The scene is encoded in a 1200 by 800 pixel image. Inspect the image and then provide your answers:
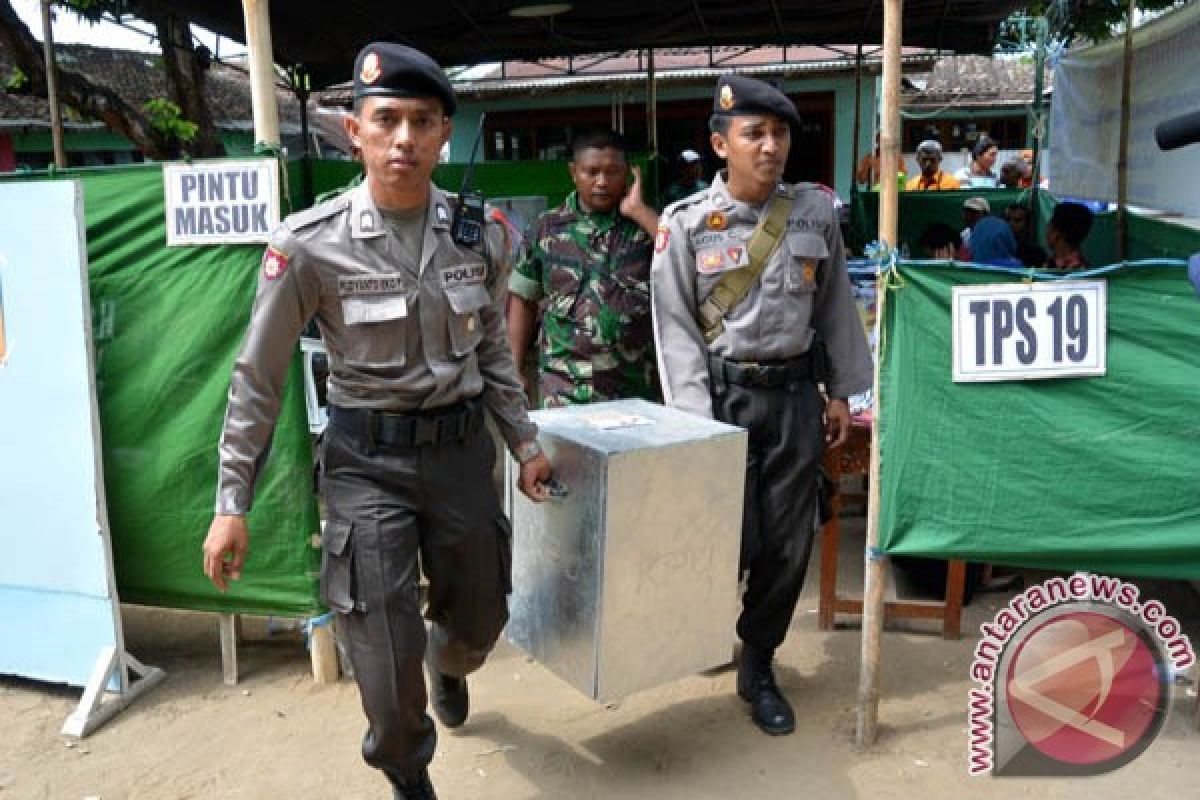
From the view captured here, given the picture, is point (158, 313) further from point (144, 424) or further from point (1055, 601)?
point (1055, 601)

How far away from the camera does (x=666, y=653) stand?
106 inches

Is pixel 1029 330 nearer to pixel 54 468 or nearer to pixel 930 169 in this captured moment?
pixel 54 468

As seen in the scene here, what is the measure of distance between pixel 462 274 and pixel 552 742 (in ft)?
4.82

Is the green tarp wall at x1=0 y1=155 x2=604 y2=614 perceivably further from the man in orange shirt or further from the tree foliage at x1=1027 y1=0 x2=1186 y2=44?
the man in orange shirt

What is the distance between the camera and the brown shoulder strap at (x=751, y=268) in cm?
304

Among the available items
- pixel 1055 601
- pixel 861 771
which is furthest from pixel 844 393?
pixel 861 771

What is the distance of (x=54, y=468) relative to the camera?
3287 mm

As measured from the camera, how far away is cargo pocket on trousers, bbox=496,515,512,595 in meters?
2.66

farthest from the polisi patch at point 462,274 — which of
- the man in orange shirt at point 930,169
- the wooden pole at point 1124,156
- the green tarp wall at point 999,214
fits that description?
the man in orange shirt at point 930,169

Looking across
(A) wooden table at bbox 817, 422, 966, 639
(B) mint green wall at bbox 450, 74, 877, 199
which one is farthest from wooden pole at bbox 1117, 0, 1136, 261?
(B) mint green wall at bbox 450, 74, 877, 199

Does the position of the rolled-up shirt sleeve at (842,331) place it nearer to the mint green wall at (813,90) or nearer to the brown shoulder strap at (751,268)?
the brown shoulder strap at (751,268)

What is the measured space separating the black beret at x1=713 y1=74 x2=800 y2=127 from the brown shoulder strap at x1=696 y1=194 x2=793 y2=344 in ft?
0.86

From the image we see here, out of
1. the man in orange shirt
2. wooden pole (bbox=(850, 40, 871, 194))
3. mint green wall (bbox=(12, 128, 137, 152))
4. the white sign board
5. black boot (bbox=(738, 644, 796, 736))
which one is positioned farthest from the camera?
mint green wall (bbox=(12, 128, 137, 152))

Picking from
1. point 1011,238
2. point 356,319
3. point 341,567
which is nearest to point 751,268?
point 356,319
